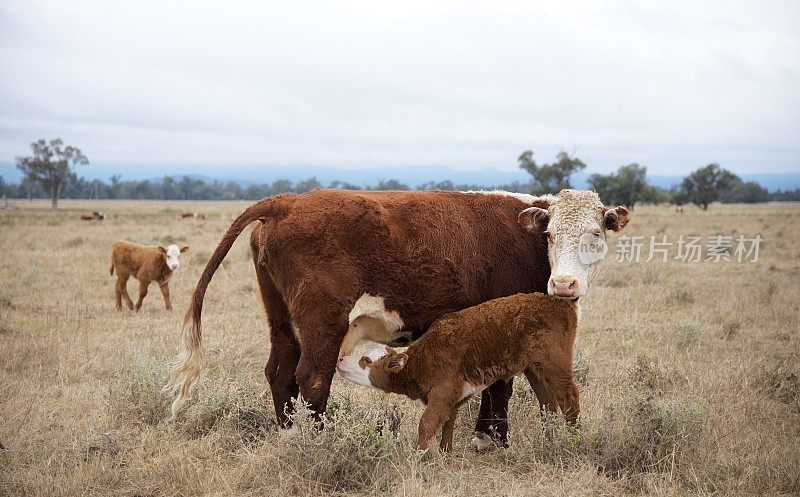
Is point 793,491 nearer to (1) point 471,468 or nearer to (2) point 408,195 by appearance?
(1) point 471,468

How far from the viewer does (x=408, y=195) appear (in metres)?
5.53

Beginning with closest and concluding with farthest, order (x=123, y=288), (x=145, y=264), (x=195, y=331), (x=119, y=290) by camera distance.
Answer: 1. (x=195, y=331)
2. (x=119, y=290)
3. (x=123, y=288)
4. (x=145, y=264)

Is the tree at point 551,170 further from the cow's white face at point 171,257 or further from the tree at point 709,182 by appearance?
the cow's white face at point 171,257

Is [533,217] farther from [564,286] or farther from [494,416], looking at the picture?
[494,416]

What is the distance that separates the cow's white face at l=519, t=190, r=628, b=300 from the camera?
5203 mm

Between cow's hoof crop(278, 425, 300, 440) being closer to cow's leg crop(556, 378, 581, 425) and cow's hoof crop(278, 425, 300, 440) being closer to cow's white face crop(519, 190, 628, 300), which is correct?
cow's leg crop(556, 378, 581, 425)

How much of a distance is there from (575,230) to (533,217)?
0.36m

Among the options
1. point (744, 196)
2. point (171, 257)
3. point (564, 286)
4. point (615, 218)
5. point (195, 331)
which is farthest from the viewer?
point (744, 196)

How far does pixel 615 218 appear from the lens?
18.1ft

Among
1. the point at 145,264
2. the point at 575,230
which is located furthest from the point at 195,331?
the point at 145,264

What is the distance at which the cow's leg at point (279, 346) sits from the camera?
5316 mm

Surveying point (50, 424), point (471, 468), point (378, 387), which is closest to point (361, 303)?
point (378, 387)

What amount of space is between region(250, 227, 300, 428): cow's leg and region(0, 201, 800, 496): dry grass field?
34 centimetres

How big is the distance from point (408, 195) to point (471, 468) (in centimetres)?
215
